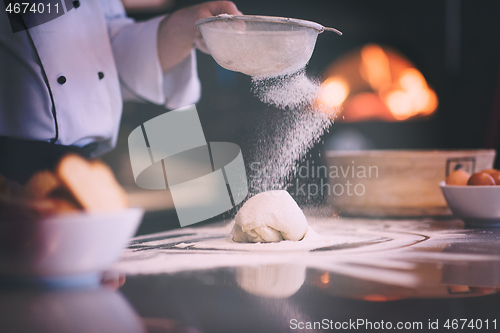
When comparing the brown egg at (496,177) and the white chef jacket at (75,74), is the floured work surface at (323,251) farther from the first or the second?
the white chef jacket at (75,74)

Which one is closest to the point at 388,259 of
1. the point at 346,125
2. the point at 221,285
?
the point at 221,285

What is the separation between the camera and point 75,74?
105cm

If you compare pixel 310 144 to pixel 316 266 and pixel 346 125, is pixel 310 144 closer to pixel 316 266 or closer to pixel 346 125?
pixel 316 266

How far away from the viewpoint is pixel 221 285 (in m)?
0.50

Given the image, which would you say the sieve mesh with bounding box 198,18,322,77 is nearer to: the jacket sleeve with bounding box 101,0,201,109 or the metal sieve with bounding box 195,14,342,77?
the metal sieve with bounding box 195,14,342,77

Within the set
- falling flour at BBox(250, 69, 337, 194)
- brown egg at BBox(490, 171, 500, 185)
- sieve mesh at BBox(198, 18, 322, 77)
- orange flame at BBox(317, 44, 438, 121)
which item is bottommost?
orange flame at BBox(317, 44, 438, 121)

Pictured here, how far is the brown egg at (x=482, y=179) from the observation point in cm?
94

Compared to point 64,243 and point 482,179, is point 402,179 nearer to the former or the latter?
point 482,179

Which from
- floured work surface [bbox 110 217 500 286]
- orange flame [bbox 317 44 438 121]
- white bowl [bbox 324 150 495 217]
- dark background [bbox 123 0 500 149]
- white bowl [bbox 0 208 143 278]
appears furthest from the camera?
orange flame [bbox 317 44 438 121]

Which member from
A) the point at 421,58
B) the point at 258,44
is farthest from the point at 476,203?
the point at 421,58

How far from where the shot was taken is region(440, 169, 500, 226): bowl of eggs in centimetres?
93

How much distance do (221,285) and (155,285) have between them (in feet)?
0.26

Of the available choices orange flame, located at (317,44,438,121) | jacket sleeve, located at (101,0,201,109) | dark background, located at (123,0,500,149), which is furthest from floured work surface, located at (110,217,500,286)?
orange flame, located at (317,44,438,121)

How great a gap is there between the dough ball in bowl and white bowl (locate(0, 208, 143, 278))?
0.38 meters
